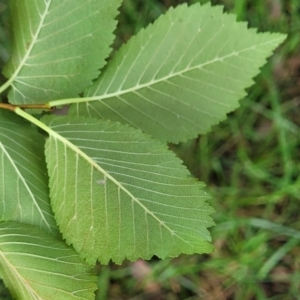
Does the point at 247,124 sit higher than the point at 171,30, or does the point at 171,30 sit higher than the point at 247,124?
the point at 171,30

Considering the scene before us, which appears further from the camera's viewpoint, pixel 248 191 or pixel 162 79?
pixel 248 191

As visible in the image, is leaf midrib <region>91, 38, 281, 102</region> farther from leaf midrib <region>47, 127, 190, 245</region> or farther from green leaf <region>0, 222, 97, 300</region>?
green leaf <region>0, 222, 97, 300</region>

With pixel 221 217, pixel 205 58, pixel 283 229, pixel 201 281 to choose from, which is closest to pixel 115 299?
pixel 201 281

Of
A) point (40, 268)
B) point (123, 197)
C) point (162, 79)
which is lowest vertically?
point (40, 268)

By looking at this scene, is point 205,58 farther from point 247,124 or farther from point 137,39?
point 247,124

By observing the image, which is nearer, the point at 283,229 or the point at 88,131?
the point at 88,131

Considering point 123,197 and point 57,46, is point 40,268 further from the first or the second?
point 57,46

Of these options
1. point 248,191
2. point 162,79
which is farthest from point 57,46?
point 248,191

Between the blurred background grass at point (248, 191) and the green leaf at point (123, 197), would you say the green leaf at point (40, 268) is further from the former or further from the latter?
the blurred background grass at point (248, 191)
